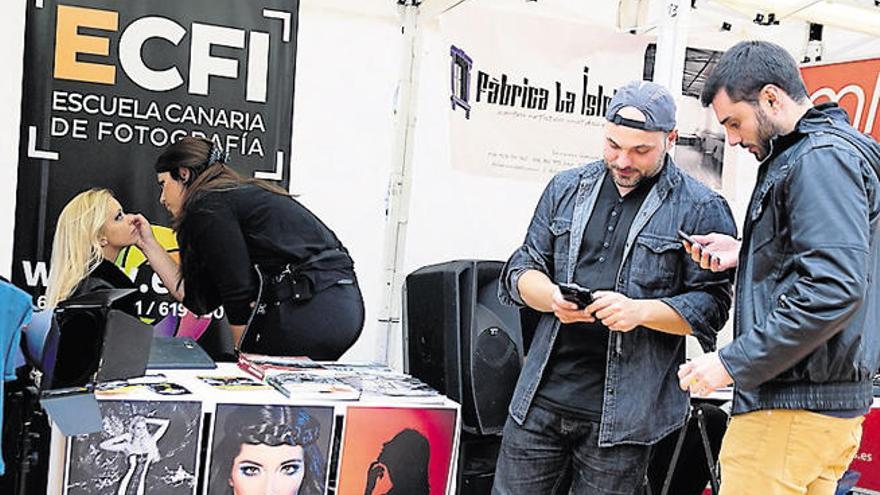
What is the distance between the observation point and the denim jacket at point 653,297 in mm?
1838

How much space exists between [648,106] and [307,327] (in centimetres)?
128

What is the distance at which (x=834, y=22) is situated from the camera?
4.05m

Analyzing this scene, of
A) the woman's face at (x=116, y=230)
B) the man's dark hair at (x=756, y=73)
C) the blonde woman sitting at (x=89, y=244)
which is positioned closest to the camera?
the man's dark hair at (x=756, y=73)

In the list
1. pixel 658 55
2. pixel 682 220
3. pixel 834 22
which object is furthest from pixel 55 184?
pixel 834 22

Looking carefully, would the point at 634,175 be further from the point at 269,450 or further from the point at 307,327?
the point at 307,327

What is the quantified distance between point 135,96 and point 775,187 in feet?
8.72

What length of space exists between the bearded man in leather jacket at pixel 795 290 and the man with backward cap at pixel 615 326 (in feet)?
0.74

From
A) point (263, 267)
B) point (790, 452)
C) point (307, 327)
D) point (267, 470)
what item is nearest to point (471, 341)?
point (307, 327)

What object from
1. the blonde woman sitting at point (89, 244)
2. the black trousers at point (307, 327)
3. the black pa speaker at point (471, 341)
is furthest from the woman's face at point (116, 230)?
the black pa speaker at point (471, 341)

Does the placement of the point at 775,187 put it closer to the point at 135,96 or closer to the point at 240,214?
the point at 240,214

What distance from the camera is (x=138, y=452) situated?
1989 mm

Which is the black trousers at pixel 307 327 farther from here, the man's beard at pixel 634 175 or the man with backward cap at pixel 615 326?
the man's beard at pixel 634 175

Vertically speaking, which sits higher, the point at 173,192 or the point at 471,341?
the point at 173,192

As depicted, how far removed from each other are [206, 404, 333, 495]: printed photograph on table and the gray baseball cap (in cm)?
92
